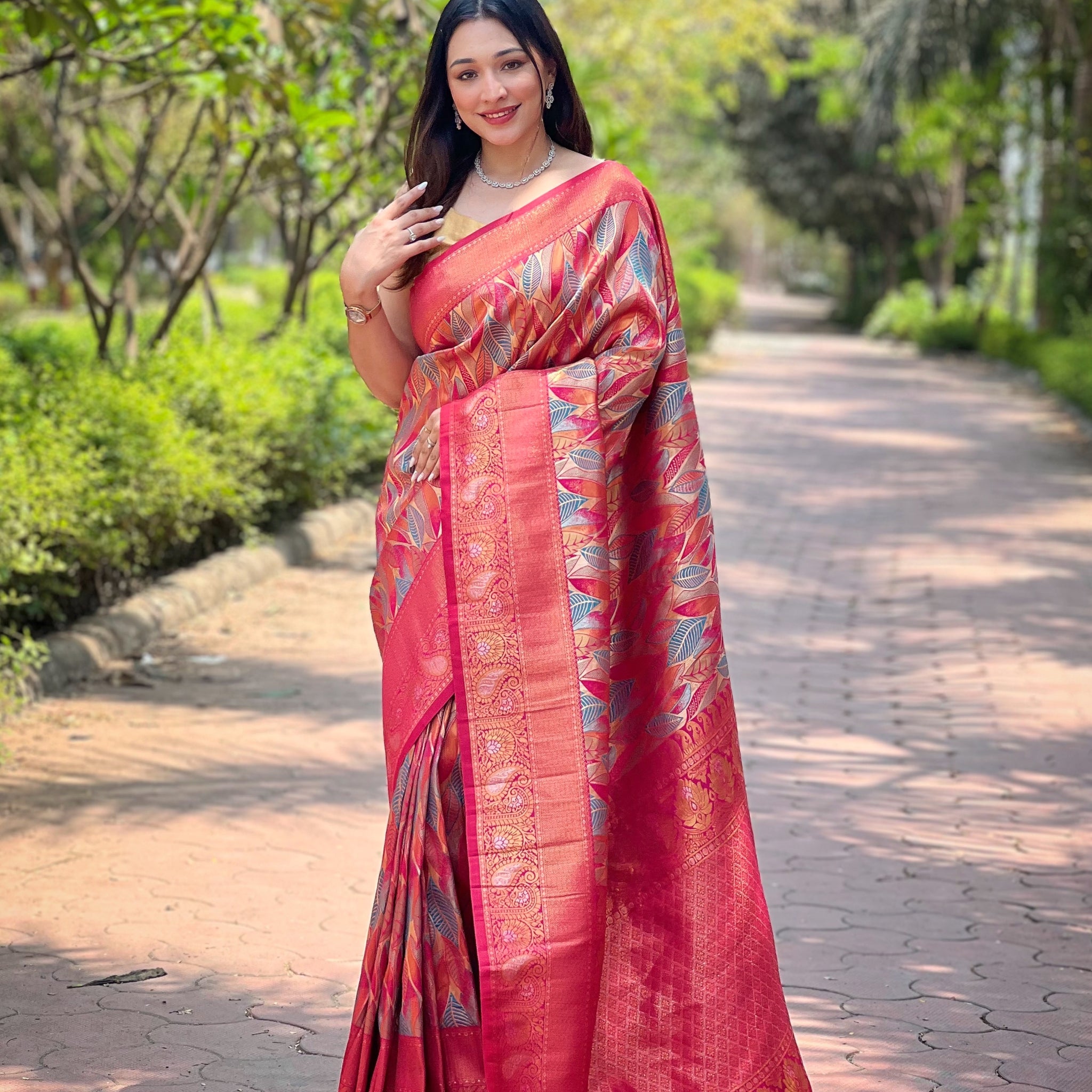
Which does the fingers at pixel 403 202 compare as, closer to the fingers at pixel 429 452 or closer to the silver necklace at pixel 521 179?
the silver necklace at pixel 521 179

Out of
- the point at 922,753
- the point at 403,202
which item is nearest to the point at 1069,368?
the point at 922,753

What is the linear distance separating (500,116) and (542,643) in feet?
2.76

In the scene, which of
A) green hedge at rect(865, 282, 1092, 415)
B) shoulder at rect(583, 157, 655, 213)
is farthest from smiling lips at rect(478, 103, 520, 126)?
green hedge at rect(865, 282, 1092, 415)

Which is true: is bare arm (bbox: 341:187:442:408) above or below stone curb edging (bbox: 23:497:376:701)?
above

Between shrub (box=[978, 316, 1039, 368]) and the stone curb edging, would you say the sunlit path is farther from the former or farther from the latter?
shrub (box=[978, 316, 1039, 368])

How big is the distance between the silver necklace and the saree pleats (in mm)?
845

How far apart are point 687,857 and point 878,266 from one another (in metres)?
38.7

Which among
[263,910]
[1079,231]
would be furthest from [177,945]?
[1079,231]

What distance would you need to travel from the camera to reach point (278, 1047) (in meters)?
2.88

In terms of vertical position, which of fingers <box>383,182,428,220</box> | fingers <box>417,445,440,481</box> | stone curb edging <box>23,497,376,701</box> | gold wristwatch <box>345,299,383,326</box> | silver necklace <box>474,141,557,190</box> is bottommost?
stone curb edging <box>23,497,376,701</box>

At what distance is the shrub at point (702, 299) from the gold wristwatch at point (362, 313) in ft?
51.7

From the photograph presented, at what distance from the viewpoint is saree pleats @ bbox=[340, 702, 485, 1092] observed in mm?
2260

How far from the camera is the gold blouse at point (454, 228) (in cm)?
240

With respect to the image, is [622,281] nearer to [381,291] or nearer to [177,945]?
[381,291]
